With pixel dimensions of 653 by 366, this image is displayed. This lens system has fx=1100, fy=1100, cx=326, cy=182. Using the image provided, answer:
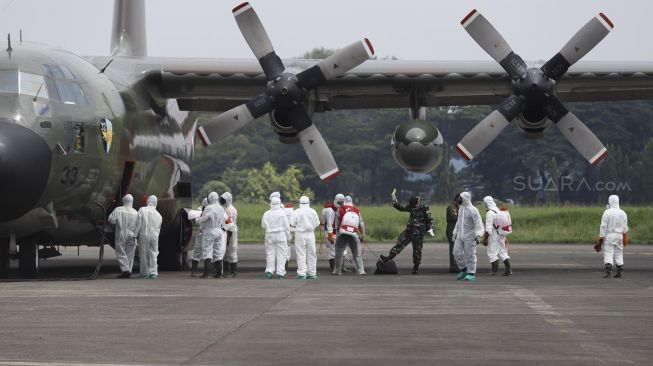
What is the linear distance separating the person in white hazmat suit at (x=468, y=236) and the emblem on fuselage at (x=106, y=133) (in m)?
6.50

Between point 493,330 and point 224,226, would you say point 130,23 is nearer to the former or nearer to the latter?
point 224,226

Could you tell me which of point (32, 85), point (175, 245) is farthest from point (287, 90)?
point (32, 85)

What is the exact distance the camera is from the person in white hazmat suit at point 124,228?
19781mm

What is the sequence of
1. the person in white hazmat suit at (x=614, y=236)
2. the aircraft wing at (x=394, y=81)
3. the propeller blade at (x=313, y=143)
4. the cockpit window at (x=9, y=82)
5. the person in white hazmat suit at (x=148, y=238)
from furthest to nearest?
1. the aircraft wing at (x=394, y=81)
2. the propeller blade at (x=313, y=143)
3. the person in white hazmat suit at (x=614, y=236)
4. the person in white hazmat suit at (x=148, y=238)
5. the cockpit window at (x=9, y=82)

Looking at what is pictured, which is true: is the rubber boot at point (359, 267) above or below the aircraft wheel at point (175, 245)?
below

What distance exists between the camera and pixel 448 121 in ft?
285

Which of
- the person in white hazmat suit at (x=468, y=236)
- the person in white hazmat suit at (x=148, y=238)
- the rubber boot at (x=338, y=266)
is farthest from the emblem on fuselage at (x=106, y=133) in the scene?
the person in white hazmat suit at (x=468, y=236)

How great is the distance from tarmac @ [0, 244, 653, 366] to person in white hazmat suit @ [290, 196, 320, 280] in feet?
1.03

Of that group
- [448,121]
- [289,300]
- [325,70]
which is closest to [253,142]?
[448,121]

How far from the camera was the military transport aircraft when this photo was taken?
677 inches

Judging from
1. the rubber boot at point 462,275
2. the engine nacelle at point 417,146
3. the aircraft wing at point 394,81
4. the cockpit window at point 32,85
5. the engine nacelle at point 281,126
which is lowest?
the rubber boot at point 462,275

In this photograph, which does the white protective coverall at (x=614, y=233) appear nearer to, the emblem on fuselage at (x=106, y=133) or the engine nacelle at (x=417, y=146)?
the engine nacelle at (x=417, y=146)

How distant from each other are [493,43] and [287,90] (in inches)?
169

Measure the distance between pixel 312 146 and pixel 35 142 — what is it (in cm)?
676
